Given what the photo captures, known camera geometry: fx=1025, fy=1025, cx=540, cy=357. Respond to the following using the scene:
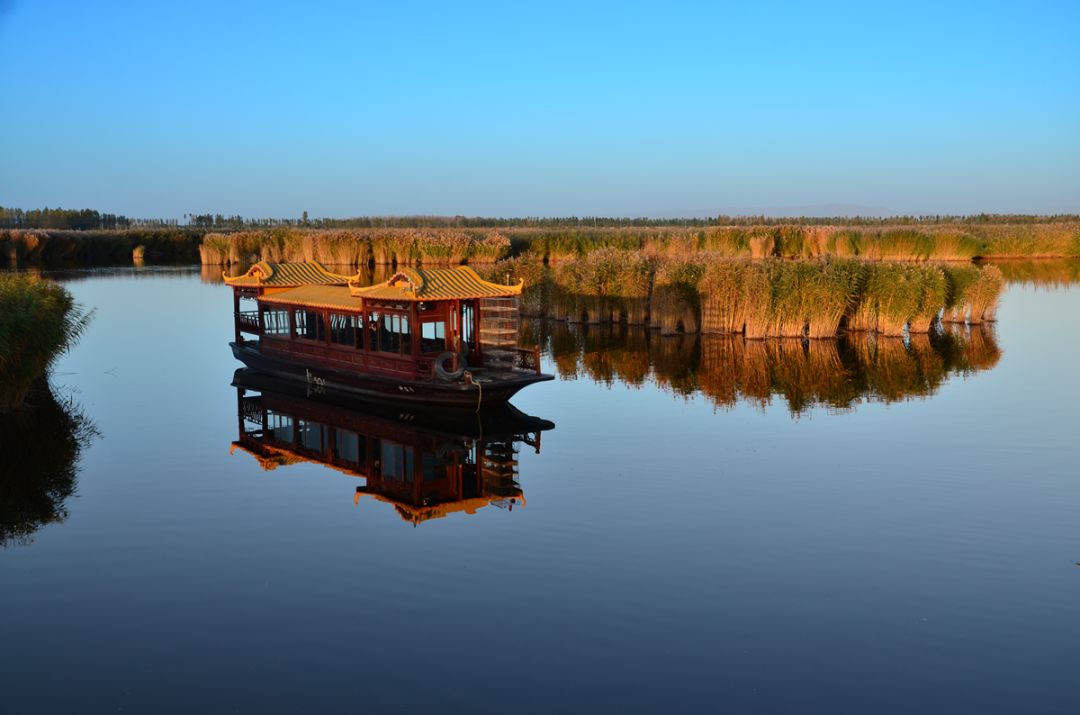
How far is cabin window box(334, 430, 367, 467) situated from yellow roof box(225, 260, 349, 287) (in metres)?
7.95

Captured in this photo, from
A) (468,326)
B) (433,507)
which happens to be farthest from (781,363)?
(433,507)

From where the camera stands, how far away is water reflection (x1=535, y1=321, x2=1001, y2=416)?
23.0 metres

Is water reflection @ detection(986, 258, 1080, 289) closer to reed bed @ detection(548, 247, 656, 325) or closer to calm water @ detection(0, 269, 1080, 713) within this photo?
reed bed @ detection(548, 247, 656, 325)

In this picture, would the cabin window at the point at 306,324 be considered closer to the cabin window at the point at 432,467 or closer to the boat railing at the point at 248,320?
the boat railing at the point at 248,320

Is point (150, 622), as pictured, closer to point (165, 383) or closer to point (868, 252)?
point (165, 383)

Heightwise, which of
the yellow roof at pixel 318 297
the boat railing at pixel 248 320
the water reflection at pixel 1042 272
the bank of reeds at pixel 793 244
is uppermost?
the bank of reeds at pixel 793 244

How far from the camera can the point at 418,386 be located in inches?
828

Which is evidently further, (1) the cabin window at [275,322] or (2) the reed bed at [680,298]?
(2) the reed bed at [680,298]

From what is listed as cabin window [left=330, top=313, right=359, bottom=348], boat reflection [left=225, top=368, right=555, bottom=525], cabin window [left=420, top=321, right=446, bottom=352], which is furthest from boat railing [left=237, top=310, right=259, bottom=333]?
cabin window [left=420, top=321, right=446, bottom=352]

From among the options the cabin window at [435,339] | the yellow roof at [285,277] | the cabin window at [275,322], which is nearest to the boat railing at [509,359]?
the cabin window at [435,339]

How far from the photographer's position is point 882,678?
29.3ft

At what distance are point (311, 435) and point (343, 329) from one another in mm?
4925

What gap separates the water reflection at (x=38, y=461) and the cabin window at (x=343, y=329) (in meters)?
5.79

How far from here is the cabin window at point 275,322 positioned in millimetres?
26452
